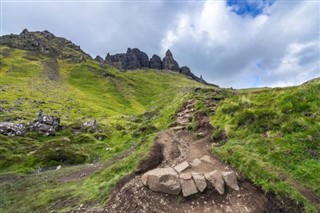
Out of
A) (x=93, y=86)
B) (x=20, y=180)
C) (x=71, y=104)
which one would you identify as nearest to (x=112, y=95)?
(x=93, y=86)

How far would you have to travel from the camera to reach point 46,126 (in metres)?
55.5

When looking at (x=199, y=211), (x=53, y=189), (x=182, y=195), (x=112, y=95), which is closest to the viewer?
(x=199, y=211)

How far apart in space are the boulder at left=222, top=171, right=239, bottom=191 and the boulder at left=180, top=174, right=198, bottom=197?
6.73 feet

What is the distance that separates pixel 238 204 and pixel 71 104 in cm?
10367

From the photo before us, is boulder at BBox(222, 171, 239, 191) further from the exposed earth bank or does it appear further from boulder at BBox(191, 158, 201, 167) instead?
boulder at BBox(191, 158, 201, 167)

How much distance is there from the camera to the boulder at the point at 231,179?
51.6 ft

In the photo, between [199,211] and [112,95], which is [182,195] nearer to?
[199,211]

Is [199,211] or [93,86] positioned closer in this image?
[199,211]

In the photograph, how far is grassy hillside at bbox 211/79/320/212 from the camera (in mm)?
14407

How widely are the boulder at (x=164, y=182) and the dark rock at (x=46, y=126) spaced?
4290cm

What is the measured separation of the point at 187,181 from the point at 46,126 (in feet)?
154

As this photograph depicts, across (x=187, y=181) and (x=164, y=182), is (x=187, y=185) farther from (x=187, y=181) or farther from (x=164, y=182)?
(x=164, y=182)

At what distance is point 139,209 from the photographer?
14500 mm

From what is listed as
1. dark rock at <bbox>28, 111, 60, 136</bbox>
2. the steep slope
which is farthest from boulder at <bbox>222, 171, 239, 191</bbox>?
dark rock at <bbox>28, 111, 60, 136</bbox>
